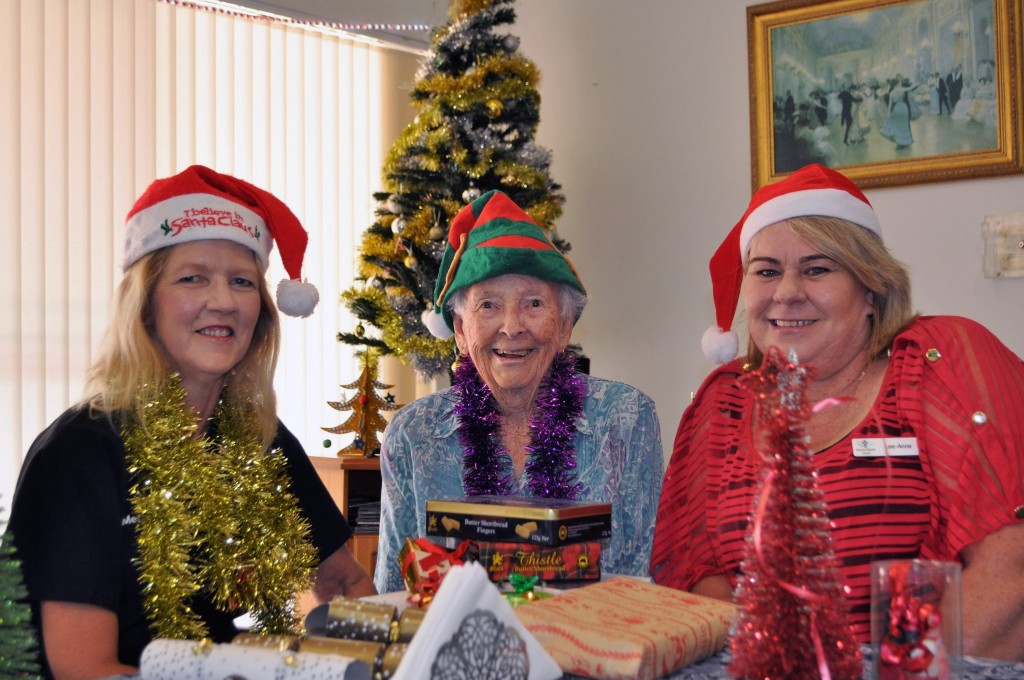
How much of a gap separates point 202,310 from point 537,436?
2.53 ft

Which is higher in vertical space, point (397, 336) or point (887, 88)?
point (887, 88)

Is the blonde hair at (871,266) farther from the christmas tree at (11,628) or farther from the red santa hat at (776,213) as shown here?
the christmas tree at (11,628)

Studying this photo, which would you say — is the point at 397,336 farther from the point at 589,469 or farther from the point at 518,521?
the point at 518,521

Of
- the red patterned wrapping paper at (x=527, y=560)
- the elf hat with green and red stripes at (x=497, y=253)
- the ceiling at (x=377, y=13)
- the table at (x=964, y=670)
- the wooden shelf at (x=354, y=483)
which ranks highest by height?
the ceiling at (x=377, y=13)

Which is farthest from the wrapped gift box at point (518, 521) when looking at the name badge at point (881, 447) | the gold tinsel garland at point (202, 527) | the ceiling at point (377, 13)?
the ceiling at point (377, 13)

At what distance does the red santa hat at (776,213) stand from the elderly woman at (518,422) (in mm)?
252

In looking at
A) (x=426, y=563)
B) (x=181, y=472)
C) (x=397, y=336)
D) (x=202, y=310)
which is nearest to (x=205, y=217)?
(x=202, y=310)

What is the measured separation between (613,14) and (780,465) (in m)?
4.02

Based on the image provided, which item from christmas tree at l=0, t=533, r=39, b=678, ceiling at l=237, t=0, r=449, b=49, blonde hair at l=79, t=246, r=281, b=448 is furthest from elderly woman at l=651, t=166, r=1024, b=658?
ceiling at l=237, t=0, r=449, b=49

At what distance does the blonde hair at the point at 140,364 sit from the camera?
74.0 inches

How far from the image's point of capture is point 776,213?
2066mm

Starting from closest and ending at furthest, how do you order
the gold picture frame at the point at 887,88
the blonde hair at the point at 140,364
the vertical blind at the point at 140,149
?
the blonde hair at the point at 140,364 → the gold picture frame at the point at 887,88 → the vertical blind at the point at 140,149

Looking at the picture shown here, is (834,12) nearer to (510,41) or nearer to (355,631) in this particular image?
(510,41)

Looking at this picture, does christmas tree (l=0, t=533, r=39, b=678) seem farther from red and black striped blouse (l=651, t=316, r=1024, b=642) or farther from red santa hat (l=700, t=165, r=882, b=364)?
red santa hat (l=700, t=165, r=882, b=364)
